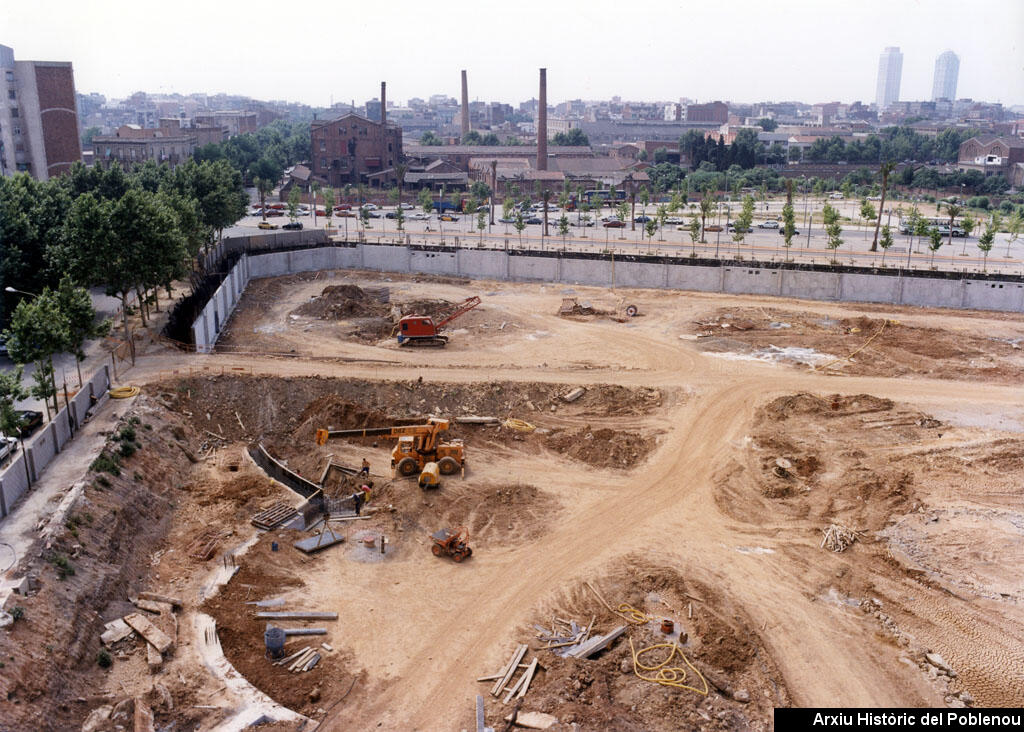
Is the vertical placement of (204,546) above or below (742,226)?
below

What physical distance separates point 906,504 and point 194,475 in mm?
22703

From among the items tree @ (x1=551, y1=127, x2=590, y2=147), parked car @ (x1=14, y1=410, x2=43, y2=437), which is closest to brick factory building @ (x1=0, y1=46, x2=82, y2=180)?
parked car @ (x1=14, y1=410, x2=43, y2=437)

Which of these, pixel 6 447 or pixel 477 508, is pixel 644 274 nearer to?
pixel 477 508

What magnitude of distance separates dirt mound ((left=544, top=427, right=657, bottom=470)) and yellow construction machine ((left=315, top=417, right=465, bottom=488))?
4270 mm

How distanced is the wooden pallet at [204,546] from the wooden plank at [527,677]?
9615 millimetres

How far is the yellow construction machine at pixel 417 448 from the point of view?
25984mm

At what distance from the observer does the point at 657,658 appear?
697 inches

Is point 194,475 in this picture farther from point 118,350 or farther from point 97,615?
point 118,350

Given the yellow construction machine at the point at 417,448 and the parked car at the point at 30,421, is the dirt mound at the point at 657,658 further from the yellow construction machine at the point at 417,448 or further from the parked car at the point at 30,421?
the parked car at the point at 30,421

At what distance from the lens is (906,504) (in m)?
24.8

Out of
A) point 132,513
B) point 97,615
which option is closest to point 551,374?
point 132,513

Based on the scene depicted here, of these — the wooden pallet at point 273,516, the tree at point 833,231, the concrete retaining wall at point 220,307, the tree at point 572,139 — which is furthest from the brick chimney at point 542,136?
the wooden pallet at point 273,516

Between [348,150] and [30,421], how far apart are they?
3417 inches

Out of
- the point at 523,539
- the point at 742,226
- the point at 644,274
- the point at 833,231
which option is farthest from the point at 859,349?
the point at 742,226
